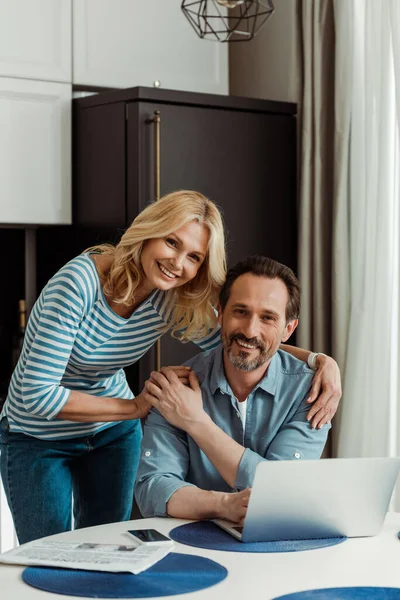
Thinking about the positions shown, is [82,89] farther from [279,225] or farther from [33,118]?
[279,225]

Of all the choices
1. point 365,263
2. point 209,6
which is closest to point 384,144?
point 365,263

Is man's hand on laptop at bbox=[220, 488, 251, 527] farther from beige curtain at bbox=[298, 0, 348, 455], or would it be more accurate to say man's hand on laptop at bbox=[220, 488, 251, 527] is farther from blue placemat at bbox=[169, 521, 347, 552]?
beige curtain at bbox=[298, 0, 348, 455]

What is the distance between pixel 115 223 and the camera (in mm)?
3100

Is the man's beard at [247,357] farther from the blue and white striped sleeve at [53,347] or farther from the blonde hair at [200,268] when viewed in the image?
the blue and white striped sleeve at [53,347]

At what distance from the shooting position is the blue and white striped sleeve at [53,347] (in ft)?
6.57

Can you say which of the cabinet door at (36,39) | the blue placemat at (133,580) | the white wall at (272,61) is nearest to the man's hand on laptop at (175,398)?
the blue placemat at (133,580)

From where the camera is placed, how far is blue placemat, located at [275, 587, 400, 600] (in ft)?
4.42

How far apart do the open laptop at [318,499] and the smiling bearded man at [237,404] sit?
0.21 m

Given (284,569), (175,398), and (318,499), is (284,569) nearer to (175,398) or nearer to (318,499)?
(318,499)

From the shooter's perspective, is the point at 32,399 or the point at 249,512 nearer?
the point at 249,512

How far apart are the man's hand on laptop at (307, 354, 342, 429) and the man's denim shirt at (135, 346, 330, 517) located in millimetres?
18

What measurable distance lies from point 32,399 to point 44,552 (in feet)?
1.76

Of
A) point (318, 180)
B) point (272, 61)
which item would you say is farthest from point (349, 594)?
point (272, 61)

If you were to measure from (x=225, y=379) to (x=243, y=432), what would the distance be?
119 millimetres
